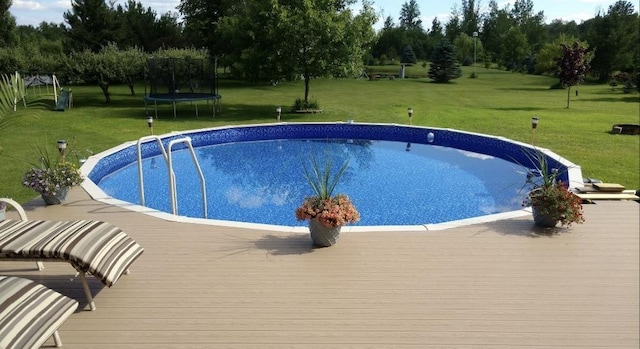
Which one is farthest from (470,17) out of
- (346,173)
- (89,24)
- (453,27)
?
(346,173)

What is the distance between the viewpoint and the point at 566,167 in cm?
942

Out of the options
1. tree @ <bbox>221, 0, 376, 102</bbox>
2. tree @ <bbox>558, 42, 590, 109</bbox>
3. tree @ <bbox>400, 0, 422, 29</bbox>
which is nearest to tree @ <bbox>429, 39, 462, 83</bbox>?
tree @ <bbox>558, 42, 590, 109</bbox>

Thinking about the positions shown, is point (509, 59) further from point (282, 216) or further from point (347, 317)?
point (347, 317)

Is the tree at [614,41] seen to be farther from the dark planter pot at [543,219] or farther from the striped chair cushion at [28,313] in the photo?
the striped chair cushion at [28,313]

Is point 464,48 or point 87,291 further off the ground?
point 464,48

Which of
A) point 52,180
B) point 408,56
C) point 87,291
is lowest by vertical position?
point 87,291

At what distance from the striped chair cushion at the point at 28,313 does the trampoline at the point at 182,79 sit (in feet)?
52.0

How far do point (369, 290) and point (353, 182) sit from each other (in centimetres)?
637

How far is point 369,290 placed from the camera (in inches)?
173

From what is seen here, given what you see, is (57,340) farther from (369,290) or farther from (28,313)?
(369,290)

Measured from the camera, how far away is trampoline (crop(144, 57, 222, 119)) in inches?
747

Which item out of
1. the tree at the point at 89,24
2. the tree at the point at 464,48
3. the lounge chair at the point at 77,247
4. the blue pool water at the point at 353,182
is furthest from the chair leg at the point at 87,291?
the tree at the point at 464,48

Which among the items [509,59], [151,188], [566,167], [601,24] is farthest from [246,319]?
[509,59]

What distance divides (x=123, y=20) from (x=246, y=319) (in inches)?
1477
